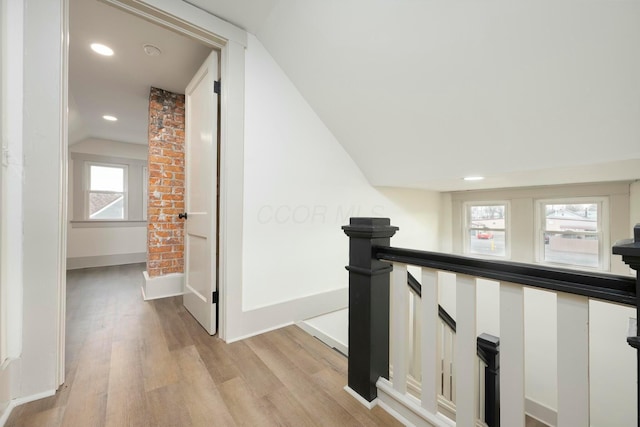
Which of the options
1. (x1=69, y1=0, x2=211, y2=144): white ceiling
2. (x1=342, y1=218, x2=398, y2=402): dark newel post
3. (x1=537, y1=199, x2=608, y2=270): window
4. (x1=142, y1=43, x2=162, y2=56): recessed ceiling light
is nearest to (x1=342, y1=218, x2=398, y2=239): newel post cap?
(x1=342, y1=218, x2=398, y2=402): dark newel post

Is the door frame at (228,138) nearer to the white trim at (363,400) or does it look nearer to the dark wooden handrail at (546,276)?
the white trim at (363,400)

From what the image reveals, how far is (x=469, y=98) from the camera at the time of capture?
5.43 feet

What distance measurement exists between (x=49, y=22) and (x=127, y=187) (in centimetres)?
438

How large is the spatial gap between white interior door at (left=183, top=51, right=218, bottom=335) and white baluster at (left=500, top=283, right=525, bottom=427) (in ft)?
5.68

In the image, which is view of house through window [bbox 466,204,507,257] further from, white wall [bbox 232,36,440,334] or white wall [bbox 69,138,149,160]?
white wall [bbox 69,138,149,160]

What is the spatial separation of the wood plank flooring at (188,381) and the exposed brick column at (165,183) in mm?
765

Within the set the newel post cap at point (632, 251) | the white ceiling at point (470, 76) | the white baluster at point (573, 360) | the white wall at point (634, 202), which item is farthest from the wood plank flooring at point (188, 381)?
the white wall at point (634, 202)

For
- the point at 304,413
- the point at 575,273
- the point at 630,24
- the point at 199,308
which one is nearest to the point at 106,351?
the point at 199,308

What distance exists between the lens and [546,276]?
2.54 ft

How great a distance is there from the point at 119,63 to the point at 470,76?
2.83 m

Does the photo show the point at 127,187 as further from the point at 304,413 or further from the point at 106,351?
the point at 304,413

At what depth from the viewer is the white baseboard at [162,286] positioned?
2.77 metres

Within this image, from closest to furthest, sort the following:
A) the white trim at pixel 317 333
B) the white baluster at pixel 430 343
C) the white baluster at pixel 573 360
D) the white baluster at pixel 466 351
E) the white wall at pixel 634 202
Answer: the white baluster at pixel 573 360
the white baluster at pixel 466 351
the white baluster at pixel 430 343
the white trim at pixel 317 333
the white wall at pixel 634 202

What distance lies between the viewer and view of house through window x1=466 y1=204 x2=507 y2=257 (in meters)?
3.71
